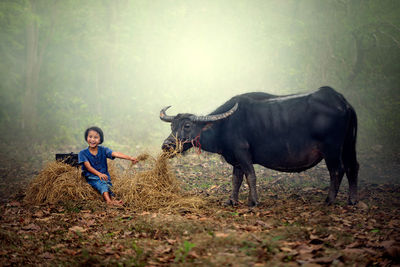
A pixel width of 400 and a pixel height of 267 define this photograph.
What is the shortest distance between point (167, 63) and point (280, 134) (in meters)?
20.3

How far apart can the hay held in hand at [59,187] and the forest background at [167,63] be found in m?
4.46

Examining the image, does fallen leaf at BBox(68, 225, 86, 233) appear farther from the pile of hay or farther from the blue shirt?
the blue shirt

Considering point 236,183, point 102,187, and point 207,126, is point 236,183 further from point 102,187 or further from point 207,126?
point 102,187

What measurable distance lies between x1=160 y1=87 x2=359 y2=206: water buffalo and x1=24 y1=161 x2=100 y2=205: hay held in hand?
72.1 inches

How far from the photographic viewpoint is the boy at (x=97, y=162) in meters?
6.08

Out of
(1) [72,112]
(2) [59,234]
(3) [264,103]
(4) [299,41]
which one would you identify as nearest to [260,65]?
(4) [299,41]

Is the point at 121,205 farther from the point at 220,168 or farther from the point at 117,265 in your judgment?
the point at 220,168

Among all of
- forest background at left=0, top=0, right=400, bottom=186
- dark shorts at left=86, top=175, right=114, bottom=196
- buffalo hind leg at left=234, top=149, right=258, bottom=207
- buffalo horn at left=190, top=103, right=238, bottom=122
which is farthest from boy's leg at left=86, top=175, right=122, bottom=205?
forest background at left=0, top=0, right=400, bottom=186

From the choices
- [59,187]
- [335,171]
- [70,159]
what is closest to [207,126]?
[335,171]

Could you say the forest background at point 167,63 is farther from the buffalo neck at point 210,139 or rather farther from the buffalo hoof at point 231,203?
the buffalo neck at point 210,139

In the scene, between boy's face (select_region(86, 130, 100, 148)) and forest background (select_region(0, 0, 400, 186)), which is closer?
boy's face (select_region(86, 130, 100, 148))

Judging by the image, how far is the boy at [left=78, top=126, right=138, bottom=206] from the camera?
19.9 ft

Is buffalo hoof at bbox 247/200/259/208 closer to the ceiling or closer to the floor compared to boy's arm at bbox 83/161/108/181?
closer to the floor

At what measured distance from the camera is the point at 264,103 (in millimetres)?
6320
